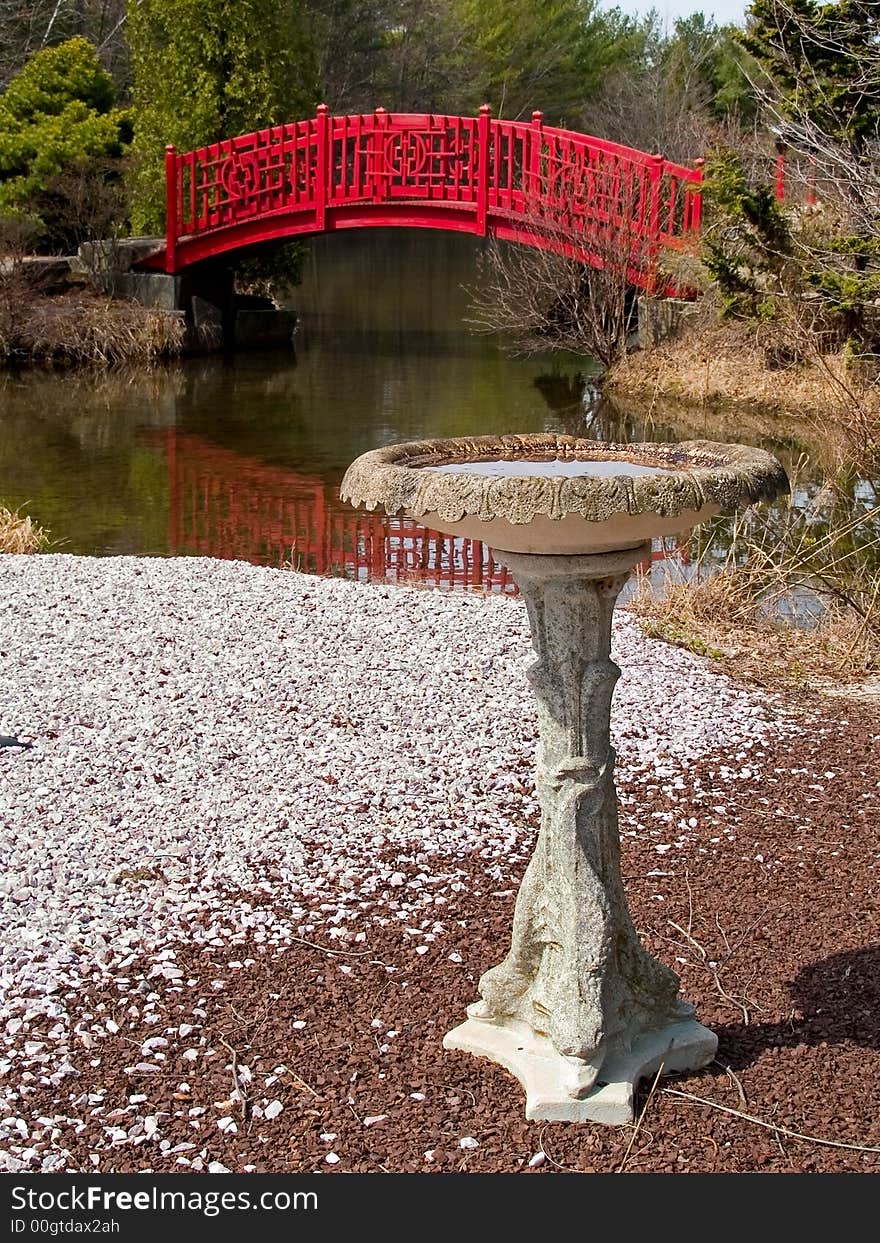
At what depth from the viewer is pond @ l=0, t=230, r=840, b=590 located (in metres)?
9.27

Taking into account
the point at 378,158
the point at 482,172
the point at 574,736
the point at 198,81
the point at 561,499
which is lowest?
the point at 574,736

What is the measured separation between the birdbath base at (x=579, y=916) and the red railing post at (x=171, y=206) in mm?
17200

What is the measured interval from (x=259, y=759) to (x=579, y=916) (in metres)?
1.88

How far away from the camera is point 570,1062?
2873mm

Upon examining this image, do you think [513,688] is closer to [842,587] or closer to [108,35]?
[842,587]

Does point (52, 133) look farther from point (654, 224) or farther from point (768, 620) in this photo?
point (768, 620)

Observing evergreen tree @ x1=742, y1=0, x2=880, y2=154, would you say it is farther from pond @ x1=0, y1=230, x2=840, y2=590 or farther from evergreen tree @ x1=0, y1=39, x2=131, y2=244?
evergreen tree @ x1=0, y1=39, x2=131, y2=244

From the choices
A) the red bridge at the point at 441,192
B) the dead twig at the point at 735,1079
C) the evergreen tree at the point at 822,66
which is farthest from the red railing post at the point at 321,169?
the dead twig at the point at 735,1079

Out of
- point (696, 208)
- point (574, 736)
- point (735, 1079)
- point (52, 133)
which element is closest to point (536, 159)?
point (696, 208)

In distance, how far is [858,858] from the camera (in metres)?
4.09

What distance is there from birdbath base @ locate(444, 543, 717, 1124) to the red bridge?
13.3m

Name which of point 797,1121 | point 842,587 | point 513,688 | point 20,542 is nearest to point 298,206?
point 20,542

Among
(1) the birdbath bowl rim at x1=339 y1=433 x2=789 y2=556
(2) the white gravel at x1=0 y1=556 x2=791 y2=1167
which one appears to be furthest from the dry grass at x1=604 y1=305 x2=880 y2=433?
(1) the birdbath bowl rim at x1=339 y1=433 x2=789 y2=556

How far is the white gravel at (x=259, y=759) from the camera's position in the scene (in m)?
3.62
